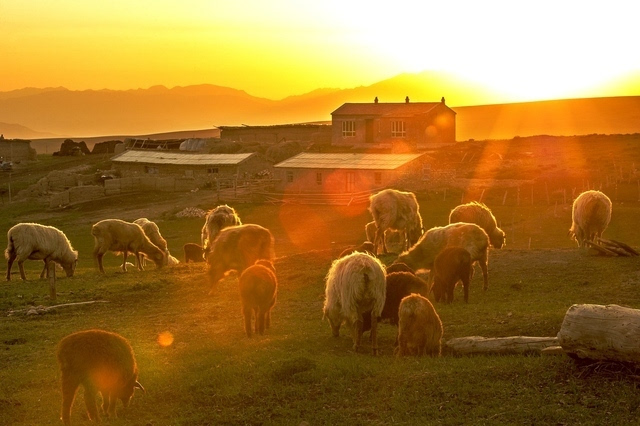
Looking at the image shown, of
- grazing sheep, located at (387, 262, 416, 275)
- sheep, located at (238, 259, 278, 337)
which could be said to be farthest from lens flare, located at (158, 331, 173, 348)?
grazing sheep, located at (387, 262, 416, 275)

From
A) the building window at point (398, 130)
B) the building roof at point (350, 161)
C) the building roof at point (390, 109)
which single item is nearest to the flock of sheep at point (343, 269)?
the building roof at point (350, 161)

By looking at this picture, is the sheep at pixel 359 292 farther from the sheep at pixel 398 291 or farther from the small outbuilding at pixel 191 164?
the small outbuilding at pixel 191 164

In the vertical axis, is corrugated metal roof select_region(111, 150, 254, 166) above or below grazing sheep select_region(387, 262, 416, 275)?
above

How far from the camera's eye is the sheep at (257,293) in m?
16.8

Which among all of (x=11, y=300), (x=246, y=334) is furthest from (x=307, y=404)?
(x=11, y=300)

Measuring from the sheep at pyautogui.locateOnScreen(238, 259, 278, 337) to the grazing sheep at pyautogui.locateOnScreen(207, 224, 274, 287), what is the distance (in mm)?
3898

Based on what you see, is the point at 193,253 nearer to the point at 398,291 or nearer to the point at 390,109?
the point at 398,291


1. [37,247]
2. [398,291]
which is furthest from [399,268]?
[37,247]

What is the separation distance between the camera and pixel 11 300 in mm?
23672

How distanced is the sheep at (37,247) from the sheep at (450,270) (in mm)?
14699

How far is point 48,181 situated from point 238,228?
6280 cm

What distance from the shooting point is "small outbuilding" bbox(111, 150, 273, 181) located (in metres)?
78.8

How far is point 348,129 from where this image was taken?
92.9 m

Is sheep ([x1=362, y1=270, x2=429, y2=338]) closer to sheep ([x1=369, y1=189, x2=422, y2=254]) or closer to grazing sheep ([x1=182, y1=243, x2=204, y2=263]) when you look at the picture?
sheep ([x1=369, y1=189, x2=422, y2=254])
